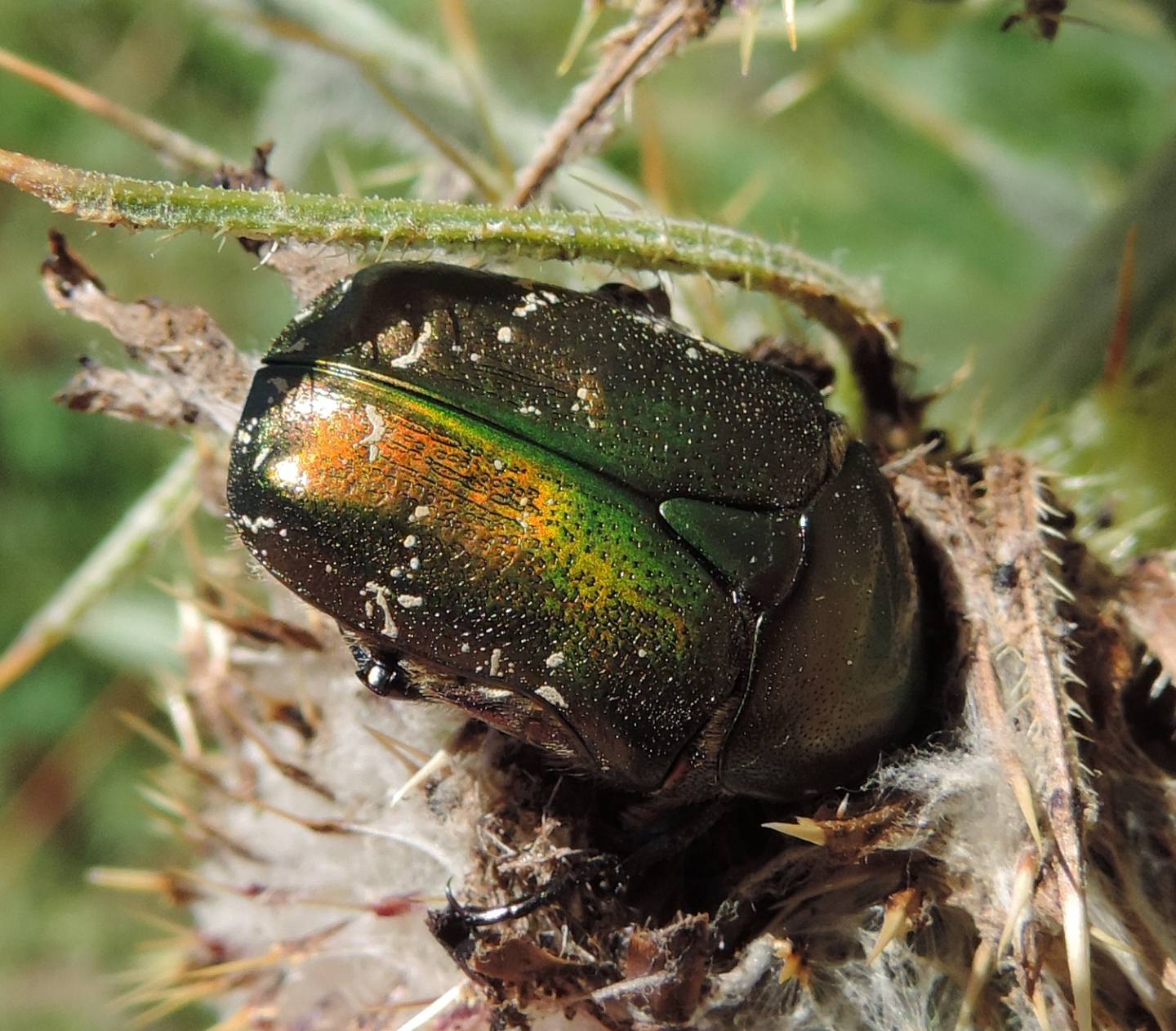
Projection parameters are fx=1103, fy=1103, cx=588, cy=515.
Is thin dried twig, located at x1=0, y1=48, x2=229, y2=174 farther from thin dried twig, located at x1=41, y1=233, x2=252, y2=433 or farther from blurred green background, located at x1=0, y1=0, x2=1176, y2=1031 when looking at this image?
blurred green background, located at x1=0, y1=0, x2=1176, y2=1031

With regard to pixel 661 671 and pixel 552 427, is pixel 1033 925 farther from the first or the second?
pixel 552 427

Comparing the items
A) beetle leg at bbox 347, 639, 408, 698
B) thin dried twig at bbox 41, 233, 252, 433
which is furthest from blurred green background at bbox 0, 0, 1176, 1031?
beetle leg at bbox 347, 639, 408, 698

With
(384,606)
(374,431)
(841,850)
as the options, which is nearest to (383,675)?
(384,606)

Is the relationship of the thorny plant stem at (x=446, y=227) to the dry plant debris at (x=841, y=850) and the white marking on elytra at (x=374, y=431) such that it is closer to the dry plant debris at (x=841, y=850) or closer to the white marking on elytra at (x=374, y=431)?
the white marking on elytra at (x=374, y=431)

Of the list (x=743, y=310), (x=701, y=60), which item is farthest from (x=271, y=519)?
(x=701, y=60)

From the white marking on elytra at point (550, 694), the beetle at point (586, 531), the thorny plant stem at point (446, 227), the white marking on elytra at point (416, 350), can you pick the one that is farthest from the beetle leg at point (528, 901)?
the thorny plant stem at point (446, 227)

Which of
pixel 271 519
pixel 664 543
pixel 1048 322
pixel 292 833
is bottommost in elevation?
pixel 292 833
